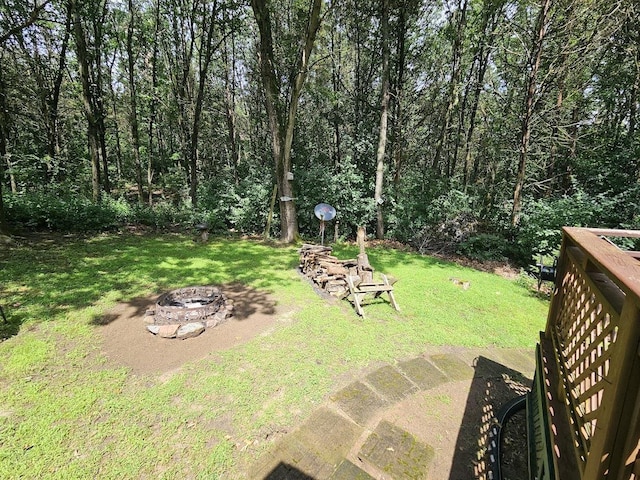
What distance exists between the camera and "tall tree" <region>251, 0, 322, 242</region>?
23.0 ft

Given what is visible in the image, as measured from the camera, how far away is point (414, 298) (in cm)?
526

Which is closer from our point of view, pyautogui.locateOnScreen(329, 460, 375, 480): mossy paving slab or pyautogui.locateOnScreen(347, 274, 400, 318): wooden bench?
pyautogui.locateOnScreen(329, 460, 375, 480): mossy paving slab

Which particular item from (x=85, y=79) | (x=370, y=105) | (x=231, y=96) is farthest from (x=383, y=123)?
(x=85, y=79)

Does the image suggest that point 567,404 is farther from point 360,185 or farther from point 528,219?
point 360,185

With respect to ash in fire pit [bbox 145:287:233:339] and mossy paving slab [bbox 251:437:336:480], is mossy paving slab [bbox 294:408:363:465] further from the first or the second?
ash in fire pit [bbox 145:287:233:339]

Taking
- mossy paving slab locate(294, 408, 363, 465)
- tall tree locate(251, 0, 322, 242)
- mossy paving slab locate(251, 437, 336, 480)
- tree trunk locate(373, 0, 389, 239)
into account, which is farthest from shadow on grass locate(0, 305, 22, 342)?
tree trunk locate(373, 0, 389, 239)

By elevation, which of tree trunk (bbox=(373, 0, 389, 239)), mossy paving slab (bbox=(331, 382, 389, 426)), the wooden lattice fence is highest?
tree trunk (bbox=(373, 0, 389, 239))

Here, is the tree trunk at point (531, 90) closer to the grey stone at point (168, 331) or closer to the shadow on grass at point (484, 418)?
the shadow on grass at point (484, 418)

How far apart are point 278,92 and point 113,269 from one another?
6.03m

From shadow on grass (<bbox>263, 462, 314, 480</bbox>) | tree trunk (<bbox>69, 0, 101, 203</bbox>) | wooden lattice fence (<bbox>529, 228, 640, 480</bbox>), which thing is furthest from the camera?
tree trunk (<bbox>69, 0, 101, 203</bbox>)

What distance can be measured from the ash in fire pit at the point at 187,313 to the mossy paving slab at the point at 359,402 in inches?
81.5

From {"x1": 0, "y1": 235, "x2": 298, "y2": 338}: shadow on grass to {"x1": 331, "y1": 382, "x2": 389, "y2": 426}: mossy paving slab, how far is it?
2.19m

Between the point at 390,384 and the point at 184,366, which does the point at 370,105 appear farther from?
the point at 184,366

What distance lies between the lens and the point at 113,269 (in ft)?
19.1
